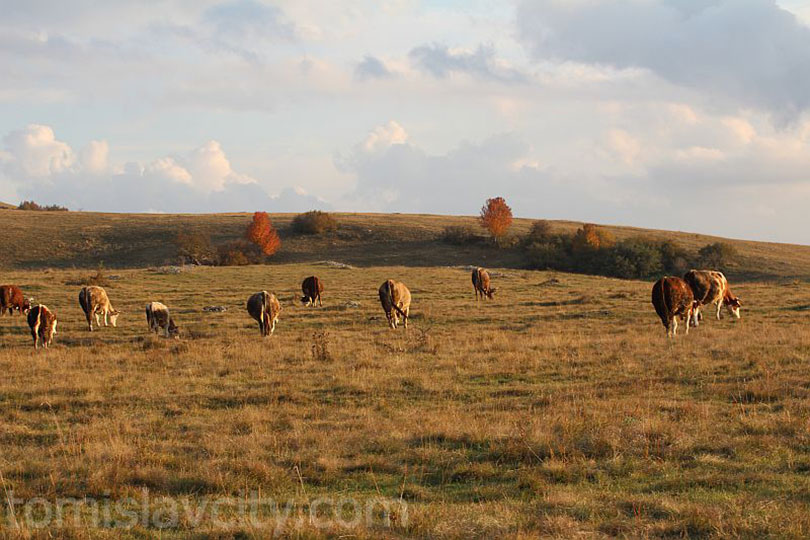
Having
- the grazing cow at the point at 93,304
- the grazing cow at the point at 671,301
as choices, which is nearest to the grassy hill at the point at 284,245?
the grazing cow at the point at 93,304

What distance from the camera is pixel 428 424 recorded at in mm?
9766

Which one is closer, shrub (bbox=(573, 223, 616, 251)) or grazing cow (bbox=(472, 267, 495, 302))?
grazing cow (bbox=(472, 267, 495, 302))

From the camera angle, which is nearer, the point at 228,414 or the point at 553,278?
the point at 228,414

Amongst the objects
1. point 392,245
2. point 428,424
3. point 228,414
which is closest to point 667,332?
point 428,424

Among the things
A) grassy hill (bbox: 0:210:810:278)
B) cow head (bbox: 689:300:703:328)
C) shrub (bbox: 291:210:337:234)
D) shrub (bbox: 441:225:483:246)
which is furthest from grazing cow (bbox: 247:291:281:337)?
shrub (bbox: 291:210:337:234)

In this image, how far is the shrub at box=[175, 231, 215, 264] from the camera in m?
65.1

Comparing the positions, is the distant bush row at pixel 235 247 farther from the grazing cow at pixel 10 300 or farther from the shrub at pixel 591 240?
the grazing cow at pixel 10 300

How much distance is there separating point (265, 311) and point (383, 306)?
4384 millimetres

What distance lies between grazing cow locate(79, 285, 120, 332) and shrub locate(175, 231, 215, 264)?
130 feet

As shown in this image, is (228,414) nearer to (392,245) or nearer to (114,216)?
(392,245)

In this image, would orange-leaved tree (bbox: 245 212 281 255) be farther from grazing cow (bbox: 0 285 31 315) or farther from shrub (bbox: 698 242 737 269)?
grazing cow (bbox: 0 285 31 315)

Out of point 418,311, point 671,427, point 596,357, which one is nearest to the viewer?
point 671,427

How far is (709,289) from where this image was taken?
916 inches

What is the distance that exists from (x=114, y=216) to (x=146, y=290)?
70125 millimetres
